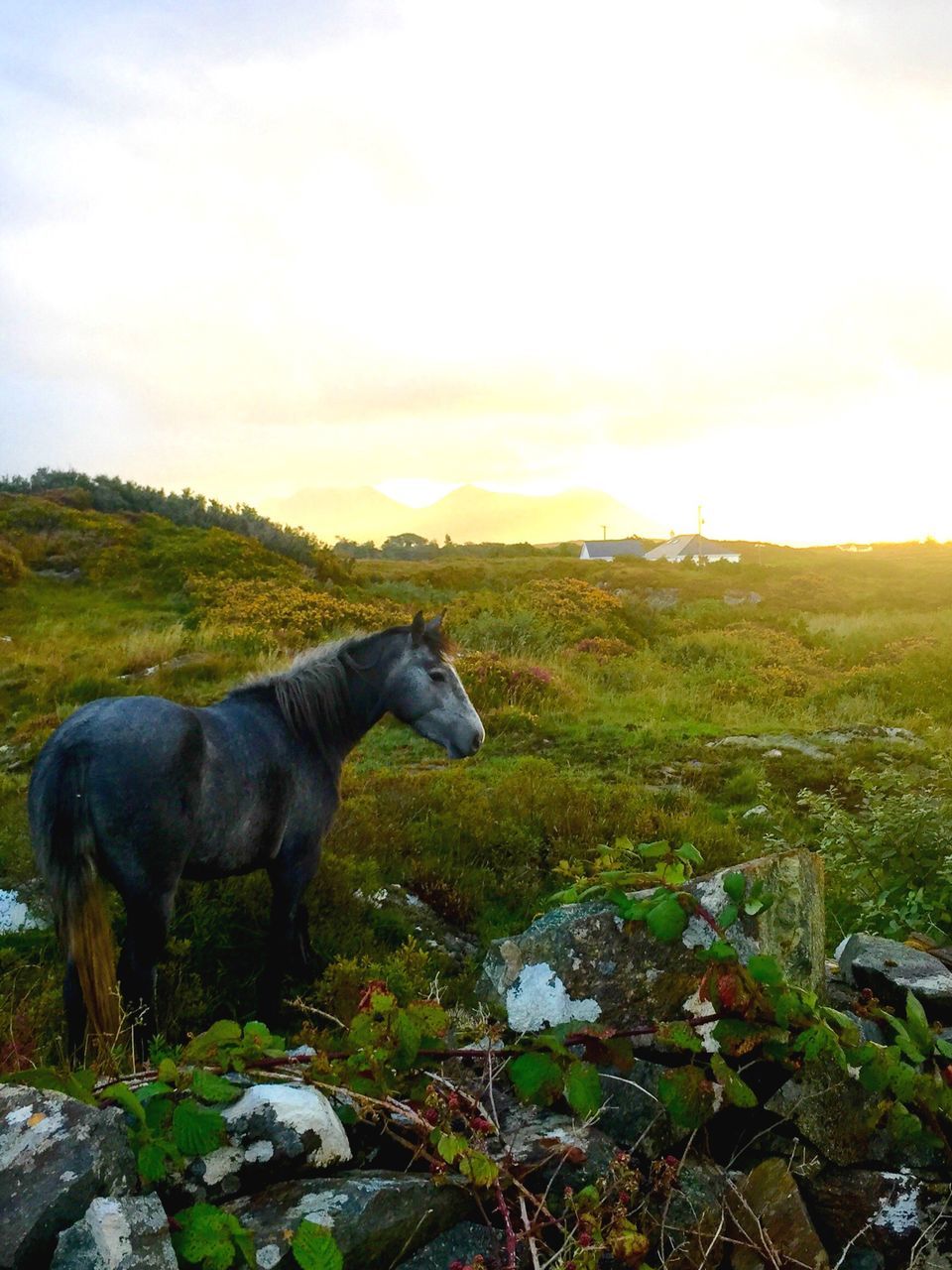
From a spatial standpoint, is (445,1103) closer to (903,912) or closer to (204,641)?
(903,912)

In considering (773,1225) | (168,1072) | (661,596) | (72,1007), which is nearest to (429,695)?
(72,1007)

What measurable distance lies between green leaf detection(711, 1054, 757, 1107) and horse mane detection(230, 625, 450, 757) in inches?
137

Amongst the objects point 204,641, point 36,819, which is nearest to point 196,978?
point 36,819

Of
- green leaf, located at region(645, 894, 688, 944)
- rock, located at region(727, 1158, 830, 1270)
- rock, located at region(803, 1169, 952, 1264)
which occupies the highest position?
green leaf, located at region(645, 894, 688, 944)

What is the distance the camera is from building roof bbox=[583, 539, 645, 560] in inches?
3344

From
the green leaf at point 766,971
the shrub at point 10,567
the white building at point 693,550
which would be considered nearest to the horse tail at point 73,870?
the green leaf at point 766,971

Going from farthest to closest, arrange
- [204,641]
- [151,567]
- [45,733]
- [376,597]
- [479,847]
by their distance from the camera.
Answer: [376,597], [151,567], [204,641], [45,733], [479,847]

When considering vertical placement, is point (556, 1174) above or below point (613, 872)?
below

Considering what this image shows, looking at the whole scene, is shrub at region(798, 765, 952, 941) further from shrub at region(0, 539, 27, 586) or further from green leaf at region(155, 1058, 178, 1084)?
shrub at region(0, 539, 27, 586)

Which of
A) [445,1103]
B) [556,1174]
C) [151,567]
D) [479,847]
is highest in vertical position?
[151,567]

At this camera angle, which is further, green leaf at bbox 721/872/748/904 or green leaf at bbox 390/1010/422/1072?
green leaf at bbox 721/872/748/904

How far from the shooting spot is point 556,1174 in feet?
8.52

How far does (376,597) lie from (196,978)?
21.2 meters

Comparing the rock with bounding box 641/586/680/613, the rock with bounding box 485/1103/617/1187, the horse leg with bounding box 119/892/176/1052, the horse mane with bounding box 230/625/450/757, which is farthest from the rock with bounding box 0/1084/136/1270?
the rock with bounding box 641/586/680/613
